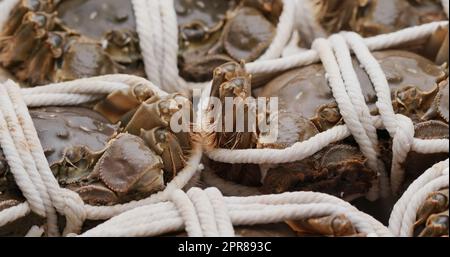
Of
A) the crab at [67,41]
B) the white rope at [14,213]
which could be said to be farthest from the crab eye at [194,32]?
the white rope at [14,213]

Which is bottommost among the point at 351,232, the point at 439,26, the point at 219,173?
the point at 219,173

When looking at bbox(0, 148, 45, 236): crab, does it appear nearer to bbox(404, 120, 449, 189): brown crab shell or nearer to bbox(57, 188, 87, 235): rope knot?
bbox(57, 188, 87, 235): rope knot

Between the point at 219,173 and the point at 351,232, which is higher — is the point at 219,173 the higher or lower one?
the lower one

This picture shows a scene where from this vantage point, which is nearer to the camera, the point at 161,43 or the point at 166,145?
the point at 166,145

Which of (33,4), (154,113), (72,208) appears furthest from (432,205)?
(33,4)

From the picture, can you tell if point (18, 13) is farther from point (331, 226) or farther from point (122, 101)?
point (331, 226)

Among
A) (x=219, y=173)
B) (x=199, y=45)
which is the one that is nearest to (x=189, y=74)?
(x=199, y=45)

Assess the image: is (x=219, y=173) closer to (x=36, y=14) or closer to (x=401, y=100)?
(x=401, y=100)
